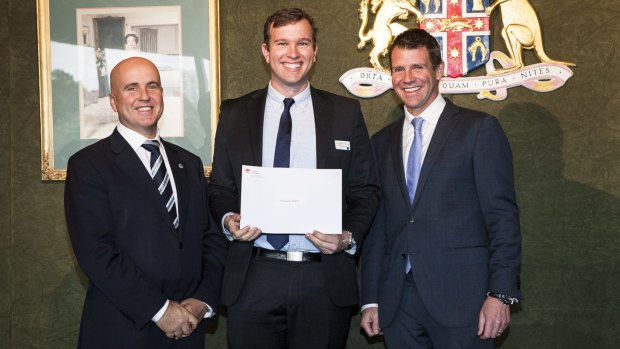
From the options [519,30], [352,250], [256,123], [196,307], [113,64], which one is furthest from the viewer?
[113,64]

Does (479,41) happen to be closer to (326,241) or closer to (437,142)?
(437,142)

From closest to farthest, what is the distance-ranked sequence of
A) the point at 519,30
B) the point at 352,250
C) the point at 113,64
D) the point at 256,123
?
the point at 352,250 < the point at 256,123 < the point at 519,30 < the point at 113,64

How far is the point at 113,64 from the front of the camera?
11.7ft

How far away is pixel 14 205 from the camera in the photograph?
3.65 meters

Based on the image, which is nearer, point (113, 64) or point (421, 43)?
point (421, 43)

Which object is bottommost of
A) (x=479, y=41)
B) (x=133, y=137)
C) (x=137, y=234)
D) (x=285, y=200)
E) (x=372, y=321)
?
(x=372, y=321)

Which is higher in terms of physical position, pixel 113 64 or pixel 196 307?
pixel 113 64

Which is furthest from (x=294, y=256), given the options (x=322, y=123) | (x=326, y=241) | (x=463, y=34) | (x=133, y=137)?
(x=463, y=34)

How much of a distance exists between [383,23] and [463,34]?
444 mm

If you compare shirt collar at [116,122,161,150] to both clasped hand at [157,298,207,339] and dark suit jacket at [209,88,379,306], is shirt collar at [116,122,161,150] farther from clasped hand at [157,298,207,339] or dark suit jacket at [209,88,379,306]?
clasped hand at [157,298,207,339]

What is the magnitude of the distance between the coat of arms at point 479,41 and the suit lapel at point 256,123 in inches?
41.2

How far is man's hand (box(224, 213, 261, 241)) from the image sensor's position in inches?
90.7

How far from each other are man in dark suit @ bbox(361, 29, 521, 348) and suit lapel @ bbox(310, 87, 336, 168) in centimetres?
30

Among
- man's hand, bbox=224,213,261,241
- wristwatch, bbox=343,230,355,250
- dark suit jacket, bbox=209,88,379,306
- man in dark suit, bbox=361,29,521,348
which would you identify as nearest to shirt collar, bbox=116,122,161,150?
dark suit jacket, bbox=209,88,379,306
